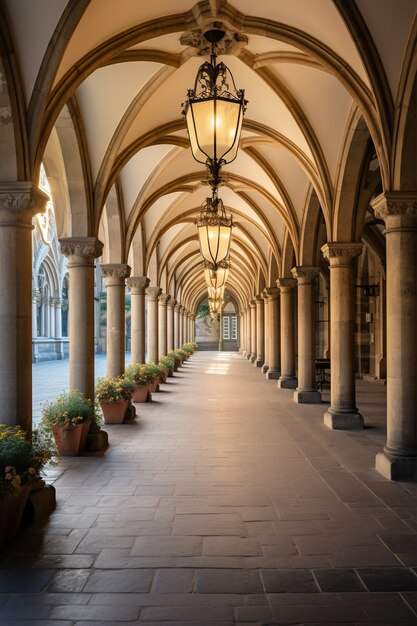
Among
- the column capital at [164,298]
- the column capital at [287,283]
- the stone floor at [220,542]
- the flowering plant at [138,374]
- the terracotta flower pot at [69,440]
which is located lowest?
the stone floor at [220,542]

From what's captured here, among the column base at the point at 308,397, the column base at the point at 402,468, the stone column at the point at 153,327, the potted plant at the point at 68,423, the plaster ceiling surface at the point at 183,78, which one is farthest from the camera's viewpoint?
the stone column at the point at 153,327

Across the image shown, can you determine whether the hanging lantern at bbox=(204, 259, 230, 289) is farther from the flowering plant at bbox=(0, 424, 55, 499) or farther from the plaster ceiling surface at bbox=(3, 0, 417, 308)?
the flowering plant at bbox=(0, 424, 55, 499)

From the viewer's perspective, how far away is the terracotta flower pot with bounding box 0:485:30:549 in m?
4.67

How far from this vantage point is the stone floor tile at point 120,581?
3.95m

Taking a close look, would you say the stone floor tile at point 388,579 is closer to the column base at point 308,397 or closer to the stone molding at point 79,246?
the stone molding at point 79,246

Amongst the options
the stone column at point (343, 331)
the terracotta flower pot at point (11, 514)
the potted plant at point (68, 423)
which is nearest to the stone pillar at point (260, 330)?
the stone column at point (343, 331)

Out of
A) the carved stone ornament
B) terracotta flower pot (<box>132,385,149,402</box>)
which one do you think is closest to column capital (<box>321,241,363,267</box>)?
the carved stone ornament

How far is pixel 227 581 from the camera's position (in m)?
4.06

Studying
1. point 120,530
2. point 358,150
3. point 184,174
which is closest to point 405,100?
point 358,150

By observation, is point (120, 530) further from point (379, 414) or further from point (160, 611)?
point (379, 414)

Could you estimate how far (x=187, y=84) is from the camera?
Answer: 31.5ft

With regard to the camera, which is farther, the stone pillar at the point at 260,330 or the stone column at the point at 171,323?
the stone column at the point at 171,323

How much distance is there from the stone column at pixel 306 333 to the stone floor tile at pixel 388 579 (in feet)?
32.2

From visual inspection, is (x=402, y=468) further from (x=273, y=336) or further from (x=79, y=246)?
(x=273, y=336)
